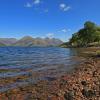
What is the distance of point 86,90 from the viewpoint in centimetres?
1263

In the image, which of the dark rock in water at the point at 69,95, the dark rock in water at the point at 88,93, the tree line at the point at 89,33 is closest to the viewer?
the dark rock in water at the point at 69,95

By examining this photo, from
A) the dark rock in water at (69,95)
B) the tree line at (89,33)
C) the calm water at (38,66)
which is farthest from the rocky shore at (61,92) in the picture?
the tree line at (89,33)

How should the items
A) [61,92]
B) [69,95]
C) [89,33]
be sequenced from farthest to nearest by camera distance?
[89,33], [61,92], [69,95]

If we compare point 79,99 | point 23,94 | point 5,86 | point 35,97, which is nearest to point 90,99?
point 79,99

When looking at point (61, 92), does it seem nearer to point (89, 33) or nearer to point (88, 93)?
point (88, 93)

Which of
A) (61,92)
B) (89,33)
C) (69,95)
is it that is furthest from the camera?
(89,33)


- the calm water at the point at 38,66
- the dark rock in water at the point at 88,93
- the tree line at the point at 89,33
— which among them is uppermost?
the tree line at the point at 89,33

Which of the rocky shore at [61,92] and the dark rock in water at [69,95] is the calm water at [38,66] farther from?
the dark rock in water at [69,95]

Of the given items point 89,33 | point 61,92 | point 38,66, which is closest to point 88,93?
point 61,92

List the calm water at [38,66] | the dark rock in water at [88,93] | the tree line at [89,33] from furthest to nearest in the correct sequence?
the tree line at [89,33] < the calm water at [38,66] < the dark rock in water at [88,93]

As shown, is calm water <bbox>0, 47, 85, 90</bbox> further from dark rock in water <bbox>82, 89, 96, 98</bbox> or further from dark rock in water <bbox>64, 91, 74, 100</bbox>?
dark rock in water <bbox>82, 89, 96, 98</bbox>

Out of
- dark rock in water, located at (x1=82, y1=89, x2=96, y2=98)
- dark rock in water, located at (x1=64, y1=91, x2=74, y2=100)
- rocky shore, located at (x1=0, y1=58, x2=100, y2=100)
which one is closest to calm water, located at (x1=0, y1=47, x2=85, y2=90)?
rocky shore, located at (x1=0, y1=58, x2=100, y2=100)

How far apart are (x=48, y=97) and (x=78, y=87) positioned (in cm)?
221

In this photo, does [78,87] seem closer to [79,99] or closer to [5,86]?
[79,99]
